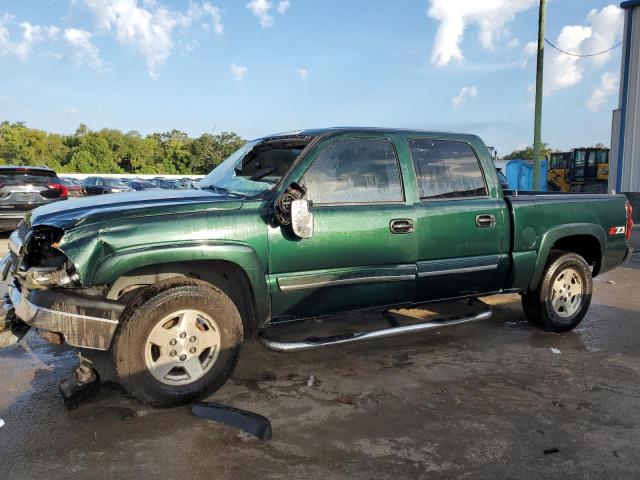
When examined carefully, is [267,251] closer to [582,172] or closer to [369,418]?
[369,418]

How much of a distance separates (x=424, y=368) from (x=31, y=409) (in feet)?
9.14

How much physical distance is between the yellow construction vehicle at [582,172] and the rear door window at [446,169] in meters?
22.5

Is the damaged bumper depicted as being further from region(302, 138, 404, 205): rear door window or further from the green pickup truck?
region(302, 138, 404, 205): rear door window

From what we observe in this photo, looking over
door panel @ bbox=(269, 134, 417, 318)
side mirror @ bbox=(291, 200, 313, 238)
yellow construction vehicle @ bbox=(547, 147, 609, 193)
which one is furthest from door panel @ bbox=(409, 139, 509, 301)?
yellow construction vehicle @ bbox=(547, 147, 609, 193)

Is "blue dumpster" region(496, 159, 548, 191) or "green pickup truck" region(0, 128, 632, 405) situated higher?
"blue dumpster" region(496, 159, 548, 191)

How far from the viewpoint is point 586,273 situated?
16.8 feet

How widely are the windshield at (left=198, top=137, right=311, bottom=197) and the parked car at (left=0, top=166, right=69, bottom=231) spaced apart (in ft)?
25.6

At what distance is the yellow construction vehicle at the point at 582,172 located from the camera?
24812 millimetres

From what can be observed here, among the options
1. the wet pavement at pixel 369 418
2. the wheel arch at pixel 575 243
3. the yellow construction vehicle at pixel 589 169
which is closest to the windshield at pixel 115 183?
the yellow construction vehicle at pixel 589 169

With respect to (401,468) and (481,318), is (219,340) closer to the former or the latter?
(401,468)

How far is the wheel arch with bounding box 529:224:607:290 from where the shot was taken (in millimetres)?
4737

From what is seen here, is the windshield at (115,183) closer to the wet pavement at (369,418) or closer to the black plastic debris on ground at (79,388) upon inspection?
the wet pavement at (369,418)

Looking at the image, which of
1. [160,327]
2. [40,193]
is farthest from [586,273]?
[40,193]

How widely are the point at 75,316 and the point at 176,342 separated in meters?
0.61
